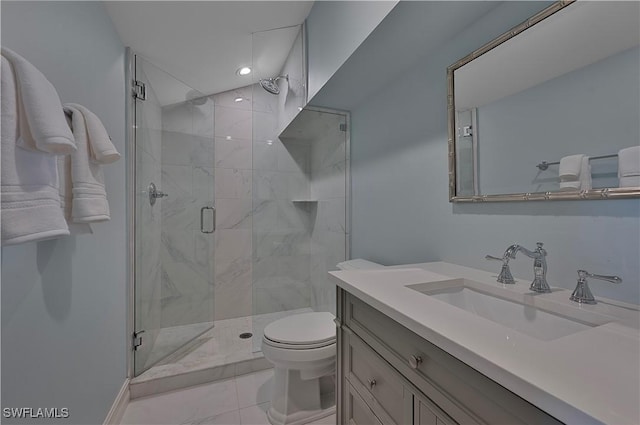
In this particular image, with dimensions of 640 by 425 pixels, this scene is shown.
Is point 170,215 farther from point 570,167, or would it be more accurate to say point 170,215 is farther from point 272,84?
point 570,167

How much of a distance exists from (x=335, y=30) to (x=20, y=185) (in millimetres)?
1500

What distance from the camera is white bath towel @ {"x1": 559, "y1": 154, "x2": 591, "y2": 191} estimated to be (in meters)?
0.80

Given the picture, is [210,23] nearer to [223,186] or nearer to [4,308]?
[223,186]

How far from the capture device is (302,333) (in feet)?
4.89

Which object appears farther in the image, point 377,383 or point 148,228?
point 148,228

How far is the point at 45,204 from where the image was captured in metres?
0.67

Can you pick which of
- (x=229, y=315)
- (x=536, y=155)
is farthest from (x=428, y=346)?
(x=229, y=315)

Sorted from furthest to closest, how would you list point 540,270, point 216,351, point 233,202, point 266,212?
point 233,202 < point 266,212 < point 216,351 < point 540,270

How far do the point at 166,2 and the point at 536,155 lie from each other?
197 cm

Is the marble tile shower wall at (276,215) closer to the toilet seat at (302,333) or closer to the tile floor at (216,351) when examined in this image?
the tile floor at (216,351)

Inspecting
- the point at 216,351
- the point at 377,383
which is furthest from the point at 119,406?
the point at 377,383

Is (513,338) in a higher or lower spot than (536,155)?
lower

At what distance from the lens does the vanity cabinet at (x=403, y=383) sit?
20.2 inches

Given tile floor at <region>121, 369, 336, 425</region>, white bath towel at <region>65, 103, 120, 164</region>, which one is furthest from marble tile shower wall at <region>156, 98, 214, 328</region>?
white bath towel at <region>65, 103, 120, 164</region>
